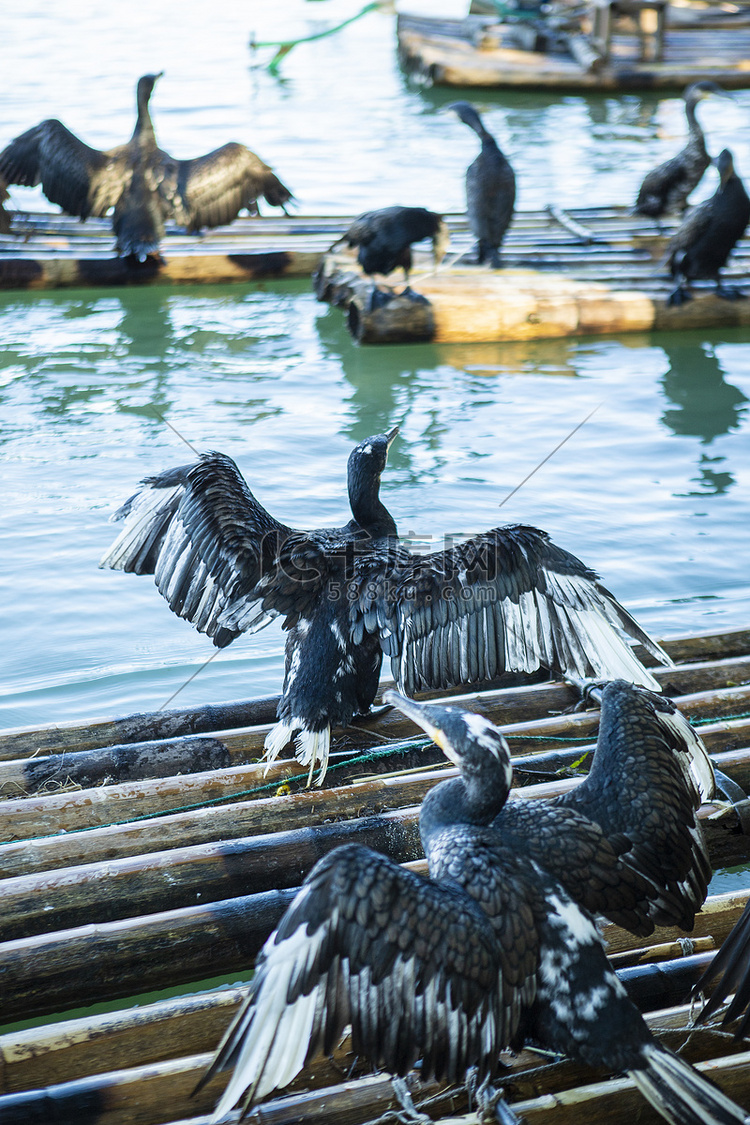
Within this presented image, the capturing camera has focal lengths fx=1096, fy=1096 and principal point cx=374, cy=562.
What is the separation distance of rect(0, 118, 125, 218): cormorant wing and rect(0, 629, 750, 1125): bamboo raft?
578 cm

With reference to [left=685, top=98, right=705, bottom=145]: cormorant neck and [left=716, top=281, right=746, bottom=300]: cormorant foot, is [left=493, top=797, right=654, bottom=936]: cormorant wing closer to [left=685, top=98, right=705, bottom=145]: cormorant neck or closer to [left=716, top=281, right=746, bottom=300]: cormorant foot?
[left=716, top=281, right=746, bottom=300]: cormorant foot

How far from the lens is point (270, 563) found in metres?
3.21

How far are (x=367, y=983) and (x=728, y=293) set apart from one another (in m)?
6.96

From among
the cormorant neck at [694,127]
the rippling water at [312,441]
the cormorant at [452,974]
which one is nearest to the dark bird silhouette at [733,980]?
the cormorant at [452,974]

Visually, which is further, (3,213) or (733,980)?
(3,213)

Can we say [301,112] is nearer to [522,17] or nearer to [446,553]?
[522,17]

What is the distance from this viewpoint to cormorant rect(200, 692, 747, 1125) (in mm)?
1802

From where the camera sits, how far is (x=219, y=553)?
3193 millimetres

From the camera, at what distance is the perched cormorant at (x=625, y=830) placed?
2.22 meters

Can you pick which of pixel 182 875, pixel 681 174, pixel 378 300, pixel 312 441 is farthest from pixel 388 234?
pixel 182 875

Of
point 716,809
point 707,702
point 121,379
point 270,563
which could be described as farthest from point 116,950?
point 121,379

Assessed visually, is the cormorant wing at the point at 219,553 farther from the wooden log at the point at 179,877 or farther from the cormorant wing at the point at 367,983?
the cormorant wing at the point at 367,983

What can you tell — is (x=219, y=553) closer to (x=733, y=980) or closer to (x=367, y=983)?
(x=367, y=983)

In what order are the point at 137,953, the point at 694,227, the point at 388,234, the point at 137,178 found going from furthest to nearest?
the point at 137,178 < the point at 694,227 < the point at 388,234 < the point at 137,953
